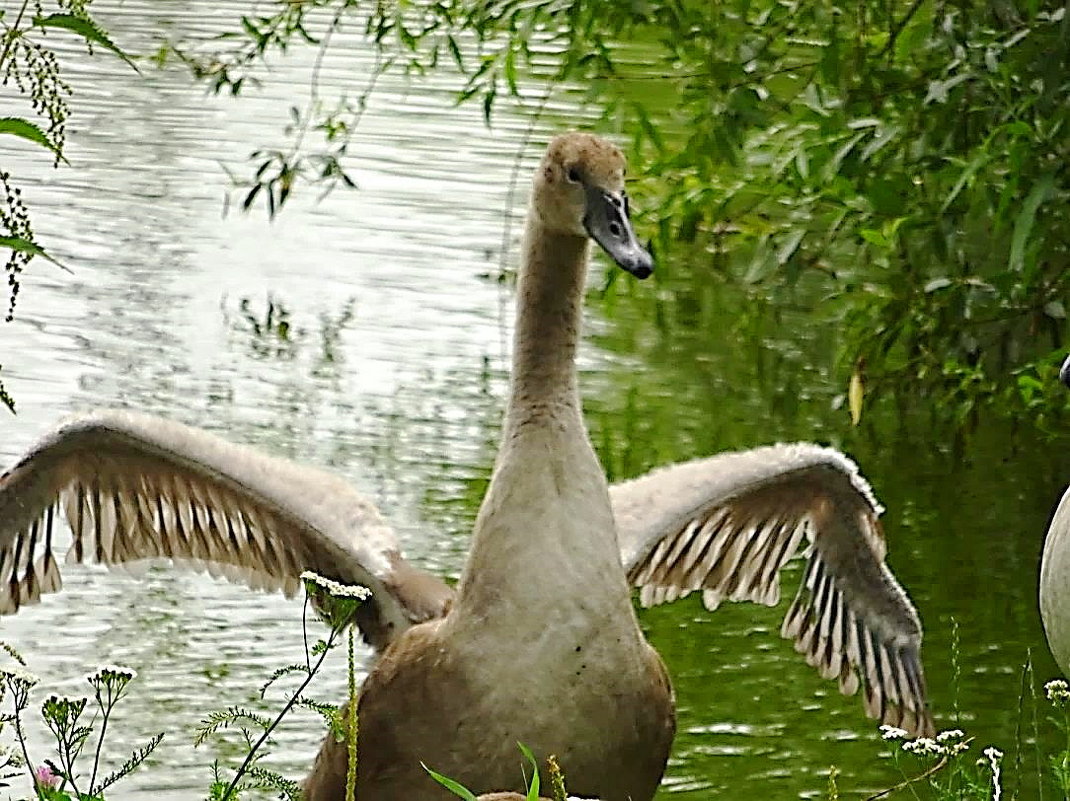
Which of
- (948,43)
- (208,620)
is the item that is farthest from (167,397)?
(948,43)

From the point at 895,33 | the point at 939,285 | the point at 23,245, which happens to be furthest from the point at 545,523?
the point at 895,33

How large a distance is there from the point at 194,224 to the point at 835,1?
381cm

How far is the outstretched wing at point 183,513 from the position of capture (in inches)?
184

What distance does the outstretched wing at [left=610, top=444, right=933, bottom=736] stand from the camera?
5.12 m

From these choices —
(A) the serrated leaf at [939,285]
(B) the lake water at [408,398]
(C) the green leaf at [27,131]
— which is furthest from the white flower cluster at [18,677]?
(A) the serrated leaf at [939,285]

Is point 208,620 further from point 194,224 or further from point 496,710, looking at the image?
point 194,224

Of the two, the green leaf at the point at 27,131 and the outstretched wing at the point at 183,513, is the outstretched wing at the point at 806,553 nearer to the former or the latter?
the outstretched wing at the point at 183,513

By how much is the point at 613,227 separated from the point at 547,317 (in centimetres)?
28

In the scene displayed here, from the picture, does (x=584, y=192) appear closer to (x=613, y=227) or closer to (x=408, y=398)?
(x=613, y=227)

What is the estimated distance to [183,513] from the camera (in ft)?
16.4

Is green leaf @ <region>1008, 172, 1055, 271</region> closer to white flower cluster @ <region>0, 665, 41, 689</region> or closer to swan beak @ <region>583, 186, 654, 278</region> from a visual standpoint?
swan beak @ <region>583, 186, 654, 278</region>

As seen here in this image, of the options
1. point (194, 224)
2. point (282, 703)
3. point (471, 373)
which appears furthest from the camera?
point (194, 224)

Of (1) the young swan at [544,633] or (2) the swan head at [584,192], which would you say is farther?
(2) the swan head at [584,192]

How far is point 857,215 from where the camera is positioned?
24.8 feet
